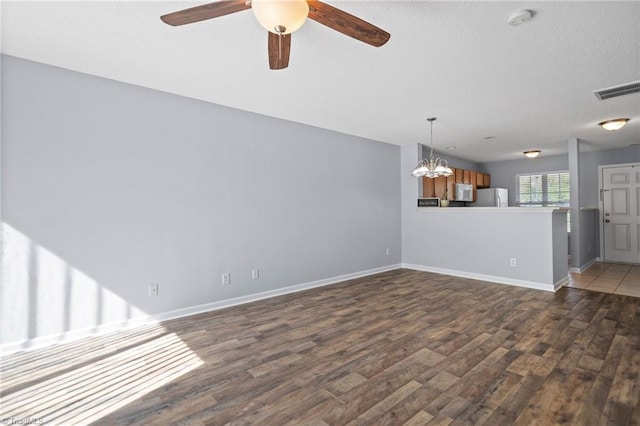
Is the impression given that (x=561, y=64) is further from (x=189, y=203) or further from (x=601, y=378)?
(x=189, y=203)

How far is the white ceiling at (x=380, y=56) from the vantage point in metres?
2.04

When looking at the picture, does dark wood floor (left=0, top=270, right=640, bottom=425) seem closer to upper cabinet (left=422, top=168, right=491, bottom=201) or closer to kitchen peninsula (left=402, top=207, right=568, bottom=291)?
kitchen peninsula (left=402, top=207, right=568, bottom=291)

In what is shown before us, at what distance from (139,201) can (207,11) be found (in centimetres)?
222

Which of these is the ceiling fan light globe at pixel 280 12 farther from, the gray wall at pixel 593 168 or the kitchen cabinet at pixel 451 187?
the gray wall at pixel 593 168

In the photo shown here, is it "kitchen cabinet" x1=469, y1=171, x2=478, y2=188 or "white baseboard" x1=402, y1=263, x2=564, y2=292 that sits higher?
"kitchen cabinet" x1=469, y1=171, x2=478, y2=188

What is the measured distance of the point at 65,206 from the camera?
2.79 metres

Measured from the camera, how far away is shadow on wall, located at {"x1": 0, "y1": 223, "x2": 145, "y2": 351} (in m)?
2.54

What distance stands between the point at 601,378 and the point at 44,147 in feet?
15.8

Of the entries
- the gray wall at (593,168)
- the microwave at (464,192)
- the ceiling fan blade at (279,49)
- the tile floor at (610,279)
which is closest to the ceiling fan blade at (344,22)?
the ceiling fan blade at (279,49)

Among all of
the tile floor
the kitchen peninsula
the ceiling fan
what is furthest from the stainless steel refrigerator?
the ceiling fan

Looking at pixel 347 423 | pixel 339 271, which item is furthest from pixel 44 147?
pixel 339 271

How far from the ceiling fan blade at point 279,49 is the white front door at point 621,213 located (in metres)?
7.92

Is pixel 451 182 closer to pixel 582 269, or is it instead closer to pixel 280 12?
pixel 582 269

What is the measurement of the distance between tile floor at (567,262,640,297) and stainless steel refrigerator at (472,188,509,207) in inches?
88.0
